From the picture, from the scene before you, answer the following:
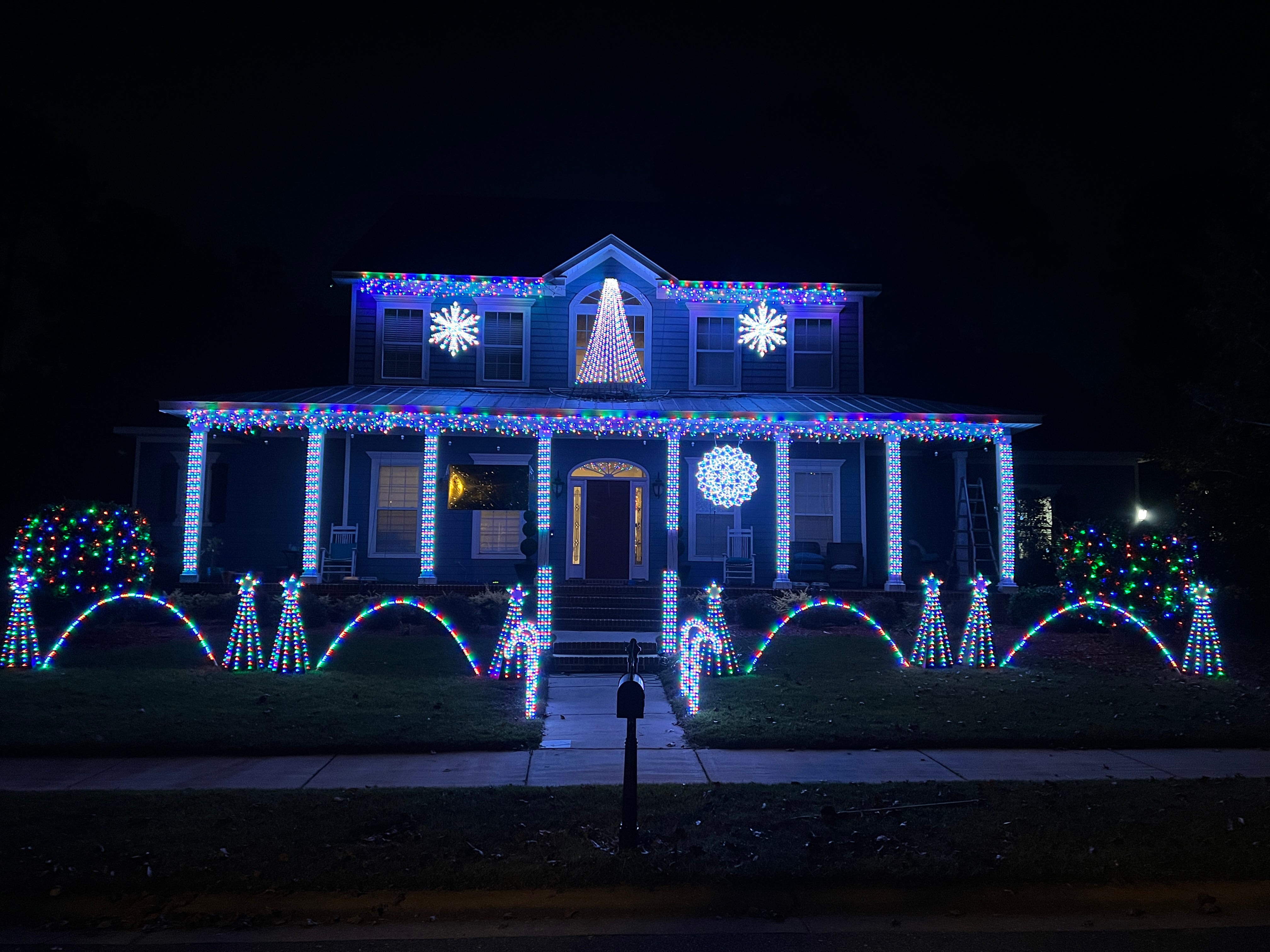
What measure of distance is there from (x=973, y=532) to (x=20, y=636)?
1555cm

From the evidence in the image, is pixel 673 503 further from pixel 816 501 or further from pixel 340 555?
pixel 340 555

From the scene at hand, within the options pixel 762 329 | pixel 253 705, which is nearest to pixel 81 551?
pixel 253 705

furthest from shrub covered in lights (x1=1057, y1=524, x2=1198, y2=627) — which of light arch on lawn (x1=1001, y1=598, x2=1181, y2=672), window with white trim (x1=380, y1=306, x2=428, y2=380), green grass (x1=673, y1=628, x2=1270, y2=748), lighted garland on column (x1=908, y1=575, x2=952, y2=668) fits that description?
window with white trim (x1=380, y1=306, x2=428, y2=380)

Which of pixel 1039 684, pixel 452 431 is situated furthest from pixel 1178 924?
pixel 452 431

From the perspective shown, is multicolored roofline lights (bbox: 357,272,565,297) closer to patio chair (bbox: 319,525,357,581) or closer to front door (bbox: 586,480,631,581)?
front door (bbox: 586,480,631,581)

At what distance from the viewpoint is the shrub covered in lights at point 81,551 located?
43.0 feet

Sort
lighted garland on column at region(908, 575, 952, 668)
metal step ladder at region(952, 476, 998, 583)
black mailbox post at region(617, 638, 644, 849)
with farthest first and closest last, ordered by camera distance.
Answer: metal step ladder at region(952, 476, 998, 583)
lighted garland on column at region(908, 575, 952, 668)
black mailbox post at region(617, 638, 644, 849)

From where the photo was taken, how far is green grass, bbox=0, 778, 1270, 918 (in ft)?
14.9

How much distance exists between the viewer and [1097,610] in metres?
13.6

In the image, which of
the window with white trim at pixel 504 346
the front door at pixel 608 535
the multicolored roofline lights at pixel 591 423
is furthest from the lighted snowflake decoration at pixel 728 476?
the window with white trim at pixel 504 346

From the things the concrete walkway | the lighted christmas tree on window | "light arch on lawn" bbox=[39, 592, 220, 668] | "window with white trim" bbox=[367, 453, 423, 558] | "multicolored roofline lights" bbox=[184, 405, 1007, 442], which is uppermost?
the lighted christmas tree on window

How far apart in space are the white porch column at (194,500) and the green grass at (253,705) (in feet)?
8.27

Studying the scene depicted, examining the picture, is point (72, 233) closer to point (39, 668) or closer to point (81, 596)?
point (81, 596)

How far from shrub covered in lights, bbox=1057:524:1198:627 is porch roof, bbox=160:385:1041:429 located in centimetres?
245
